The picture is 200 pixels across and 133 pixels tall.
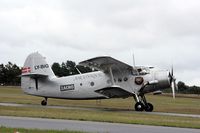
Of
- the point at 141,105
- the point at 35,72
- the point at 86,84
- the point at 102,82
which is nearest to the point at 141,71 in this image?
the point at 141,105

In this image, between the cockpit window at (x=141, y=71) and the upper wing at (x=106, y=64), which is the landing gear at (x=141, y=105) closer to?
the cockpit window at (x=141, y=71)

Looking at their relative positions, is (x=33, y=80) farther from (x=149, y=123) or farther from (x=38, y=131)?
(x=38, y=131)

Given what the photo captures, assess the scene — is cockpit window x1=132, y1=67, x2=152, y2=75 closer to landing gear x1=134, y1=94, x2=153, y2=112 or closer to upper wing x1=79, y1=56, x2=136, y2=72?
upper wing x1=79, y1=56, x2=136, y2=72

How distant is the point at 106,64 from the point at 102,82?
76.2 inches

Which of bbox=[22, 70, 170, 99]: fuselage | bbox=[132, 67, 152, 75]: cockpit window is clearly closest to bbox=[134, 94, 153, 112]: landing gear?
bbox=[22, 70, 170, 99]: fuselage

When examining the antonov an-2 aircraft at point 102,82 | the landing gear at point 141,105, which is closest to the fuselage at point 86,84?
the antonov an-2 aircraft at point 102,82

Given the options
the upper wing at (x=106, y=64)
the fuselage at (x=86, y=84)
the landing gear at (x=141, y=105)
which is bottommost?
the landing gear at (x=141, y=105)

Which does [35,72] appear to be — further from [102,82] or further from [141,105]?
[141,105]

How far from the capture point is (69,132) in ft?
47.2

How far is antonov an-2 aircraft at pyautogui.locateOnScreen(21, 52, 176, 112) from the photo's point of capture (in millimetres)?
30375

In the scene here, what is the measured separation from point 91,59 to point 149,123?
408 inches

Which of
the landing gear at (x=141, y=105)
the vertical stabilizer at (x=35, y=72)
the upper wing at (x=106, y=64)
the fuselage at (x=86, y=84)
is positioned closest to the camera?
the upper wing at (x=106, y=64)

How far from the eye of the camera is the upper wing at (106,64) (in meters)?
29.2

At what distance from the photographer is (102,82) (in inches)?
1264
